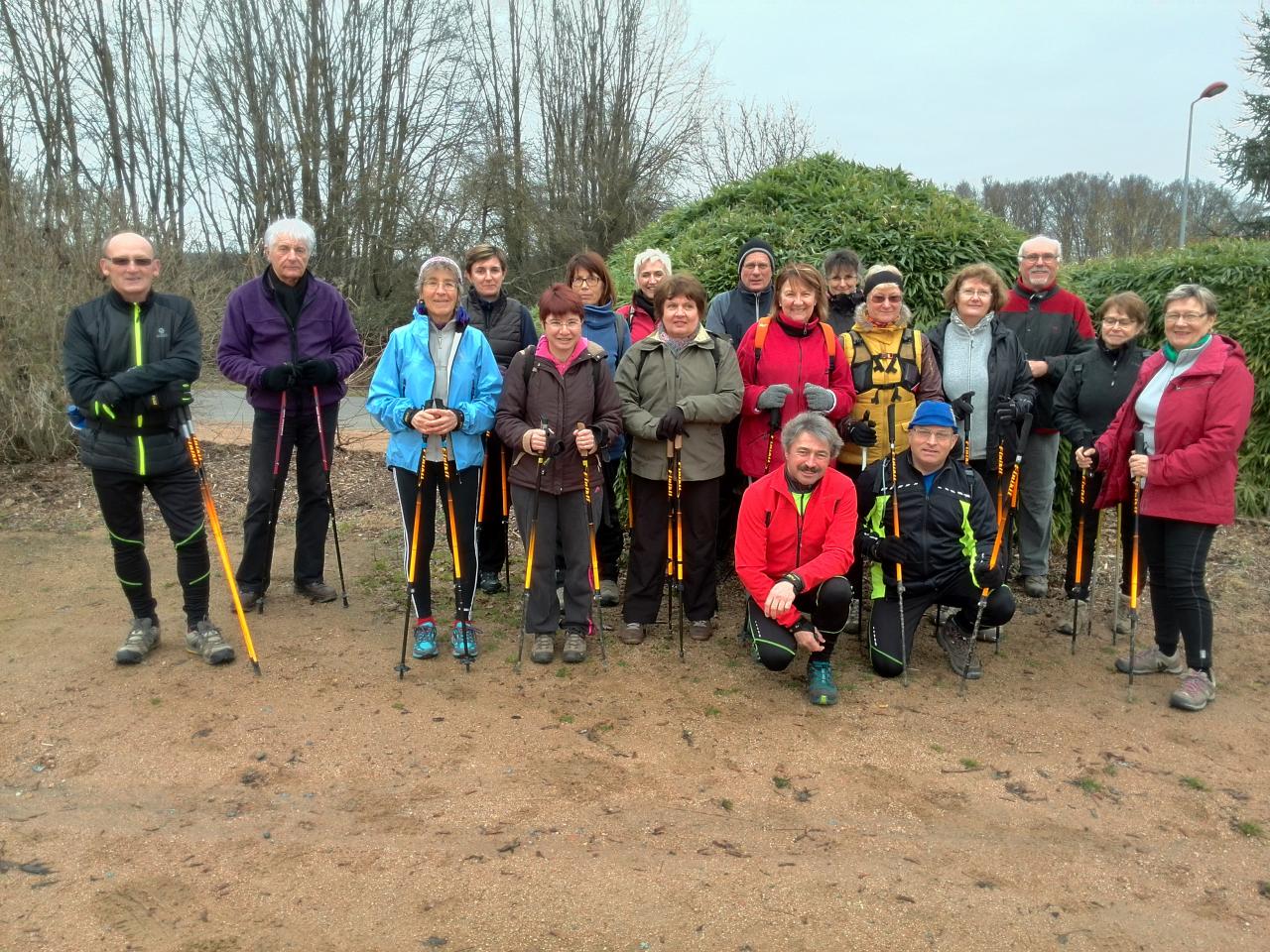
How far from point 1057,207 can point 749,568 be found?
119 feet

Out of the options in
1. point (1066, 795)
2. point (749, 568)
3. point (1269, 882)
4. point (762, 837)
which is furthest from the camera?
point (749, 568)

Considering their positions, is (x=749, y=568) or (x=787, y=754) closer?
(x=787, y=754)

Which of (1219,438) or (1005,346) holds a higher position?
(1005,346)

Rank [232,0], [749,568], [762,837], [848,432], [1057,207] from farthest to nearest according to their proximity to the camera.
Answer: [1057,207], [232,0], [848,432], [749,568], [762,837]

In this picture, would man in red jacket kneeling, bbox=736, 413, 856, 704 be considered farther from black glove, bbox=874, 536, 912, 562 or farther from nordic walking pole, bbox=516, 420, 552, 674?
nordic walking pole, bbox=516, 420, 552, 674

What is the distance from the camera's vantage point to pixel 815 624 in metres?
4.38

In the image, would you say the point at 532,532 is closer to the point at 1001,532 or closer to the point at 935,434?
the point at 935,434

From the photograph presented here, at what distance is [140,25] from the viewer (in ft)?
53.4

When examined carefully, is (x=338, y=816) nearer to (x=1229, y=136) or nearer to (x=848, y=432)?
(x=848, y=432)

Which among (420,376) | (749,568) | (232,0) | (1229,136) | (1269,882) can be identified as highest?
(232,0)

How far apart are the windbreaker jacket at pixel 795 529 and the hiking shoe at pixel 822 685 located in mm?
264

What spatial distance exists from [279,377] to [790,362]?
8.61 ft

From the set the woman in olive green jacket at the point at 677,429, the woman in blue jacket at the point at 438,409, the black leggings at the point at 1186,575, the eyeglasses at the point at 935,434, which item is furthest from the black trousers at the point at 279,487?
the black leggings at the point at 1186,575

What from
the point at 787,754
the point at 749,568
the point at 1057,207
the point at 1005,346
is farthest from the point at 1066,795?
the point at 1057,207
